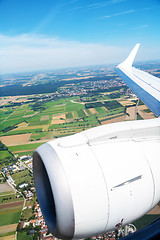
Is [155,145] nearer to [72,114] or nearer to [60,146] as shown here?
[60,146]

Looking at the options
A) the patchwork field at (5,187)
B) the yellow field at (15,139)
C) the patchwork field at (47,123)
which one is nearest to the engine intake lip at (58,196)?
the patchwork field at (5,187)

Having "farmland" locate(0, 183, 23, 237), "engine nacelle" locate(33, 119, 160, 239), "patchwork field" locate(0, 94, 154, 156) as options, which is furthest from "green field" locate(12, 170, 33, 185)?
"engine nacelle" locate(33, 119, 160, 239)

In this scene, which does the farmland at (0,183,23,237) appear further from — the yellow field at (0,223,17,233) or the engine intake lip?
the engine intake lip

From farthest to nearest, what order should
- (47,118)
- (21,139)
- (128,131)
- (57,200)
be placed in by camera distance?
(47,118)
(21,139)
(128,131)
(57,200)

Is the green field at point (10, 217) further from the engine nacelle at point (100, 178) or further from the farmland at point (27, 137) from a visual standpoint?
the engine nacelle at point (100, 178)

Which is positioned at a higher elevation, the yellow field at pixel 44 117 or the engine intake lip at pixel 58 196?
the engine intake lip at pixel 58 196

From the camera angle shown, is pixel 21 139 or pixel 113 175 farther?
pixel 21 139

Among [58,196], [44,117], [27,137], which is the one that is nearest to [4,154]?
[27,137]

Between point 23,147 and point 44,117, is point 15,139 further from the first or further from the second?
point 44,117

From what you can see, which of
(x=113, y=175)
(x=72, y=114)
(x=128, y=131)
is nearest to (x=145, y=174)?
(x=113, y=175)
